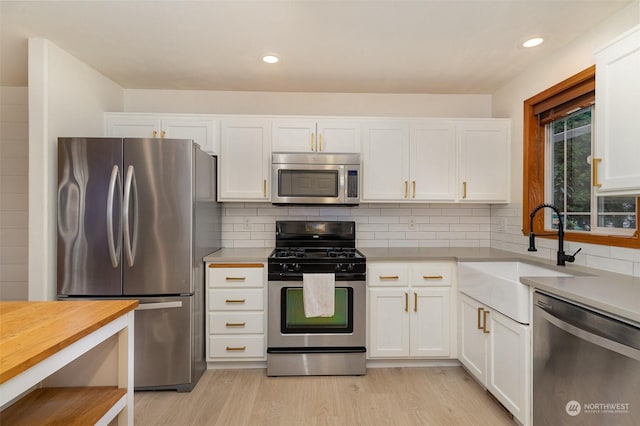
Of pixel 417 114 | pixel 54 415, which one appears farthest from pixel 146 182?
pixel 417 114

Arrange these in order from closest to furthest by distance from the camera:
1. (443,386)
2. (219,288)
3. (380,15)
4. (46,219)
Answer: (380,15) → (46,219) → (443,386) → (219,288)

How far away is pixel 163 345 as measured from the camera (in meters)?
2.42

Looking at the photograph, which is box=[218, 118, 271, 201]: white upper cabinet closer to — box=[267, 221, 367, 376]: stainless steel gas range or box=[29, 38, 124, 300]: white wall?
box=[267, 221, 367, 376]: stainless steel gas range

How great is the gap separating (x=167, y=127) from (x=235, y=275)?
150cm

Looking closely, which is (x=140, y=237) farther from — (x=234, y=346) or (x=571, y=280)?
(x=571, y=280)

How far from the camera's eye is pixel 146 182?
2361mm

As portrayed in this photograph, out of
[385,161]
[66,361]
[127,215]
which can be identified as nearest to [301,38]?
[385,161]

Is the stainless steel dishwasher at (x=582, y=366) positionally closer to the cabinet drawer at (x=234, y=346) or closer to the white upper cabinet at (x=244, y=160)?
the cabinet drawer at (x=234, y=346)

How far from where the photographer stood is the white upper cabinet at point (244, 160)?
299 cm

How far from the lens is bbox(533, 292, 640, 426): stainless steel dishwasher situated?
49.6 inches

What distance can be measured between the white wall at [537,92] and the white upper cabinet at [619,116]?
10.4 inches

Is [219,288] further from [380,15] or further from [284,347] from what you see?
[380,15]

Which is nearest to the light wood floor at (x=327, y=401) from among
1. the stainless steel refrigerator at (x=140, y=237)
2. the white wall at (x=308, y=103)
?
the stainless steel refrigerator at (x=140, y=237)

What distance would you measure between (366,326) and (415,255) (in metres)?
0.73
